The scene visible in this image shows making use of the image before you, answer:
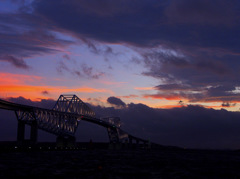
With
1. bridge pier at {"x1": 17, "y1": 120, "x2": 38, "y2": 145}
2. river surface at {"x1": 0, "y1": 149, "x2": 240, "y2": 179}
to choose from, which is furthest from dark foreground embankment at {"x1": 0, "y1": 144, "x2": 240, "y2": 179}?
bridge pier at {"x1": 17, "y1": 120, "x2": 38, "y2": 145}

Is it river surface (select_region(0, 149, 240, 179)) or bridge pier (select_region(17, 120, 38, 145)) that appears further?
bridge pier (select_region(17, 120, 38, 145))

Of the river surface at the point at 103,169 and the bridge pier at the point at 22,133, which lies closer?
the river surface at the point at 103,169

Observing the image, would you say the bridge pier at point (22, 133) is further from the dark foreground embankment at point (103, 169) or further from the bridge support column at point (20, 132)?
the dark foreground embankment at point (103, 169)

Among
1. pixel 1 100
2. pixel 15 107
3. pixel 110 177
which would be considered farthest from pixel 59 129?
pixel 110 177

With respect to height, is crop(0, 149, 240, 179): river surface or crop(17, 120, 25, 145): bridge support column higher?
crop(17, 120, 25, 145): bridge support column

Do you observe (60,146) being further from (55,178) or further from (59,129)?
(55,178)

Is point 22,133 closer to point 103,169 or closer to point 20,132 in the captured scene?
point 20,132

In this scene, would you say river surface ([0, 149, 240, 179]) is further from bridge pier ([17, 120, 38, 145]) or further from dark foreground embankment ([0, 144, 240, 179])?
bridge pier ([17, 120, 38, 145])

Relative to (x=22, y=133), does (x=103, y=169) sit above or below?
below

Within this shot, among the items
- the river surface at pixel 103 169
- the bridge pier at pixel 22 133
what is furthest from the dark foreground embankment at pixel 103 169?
the bridge pier at pixel 22 133

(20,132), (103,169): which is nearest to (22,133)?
(20,132)

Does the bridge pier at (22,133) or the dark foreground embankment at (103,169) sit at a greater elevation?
the bridge pier at (22,133)

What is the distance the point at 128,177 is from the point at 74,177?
349 inches

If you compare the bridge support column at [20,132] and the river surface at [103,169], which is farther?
the bridge support column at [20,132]
